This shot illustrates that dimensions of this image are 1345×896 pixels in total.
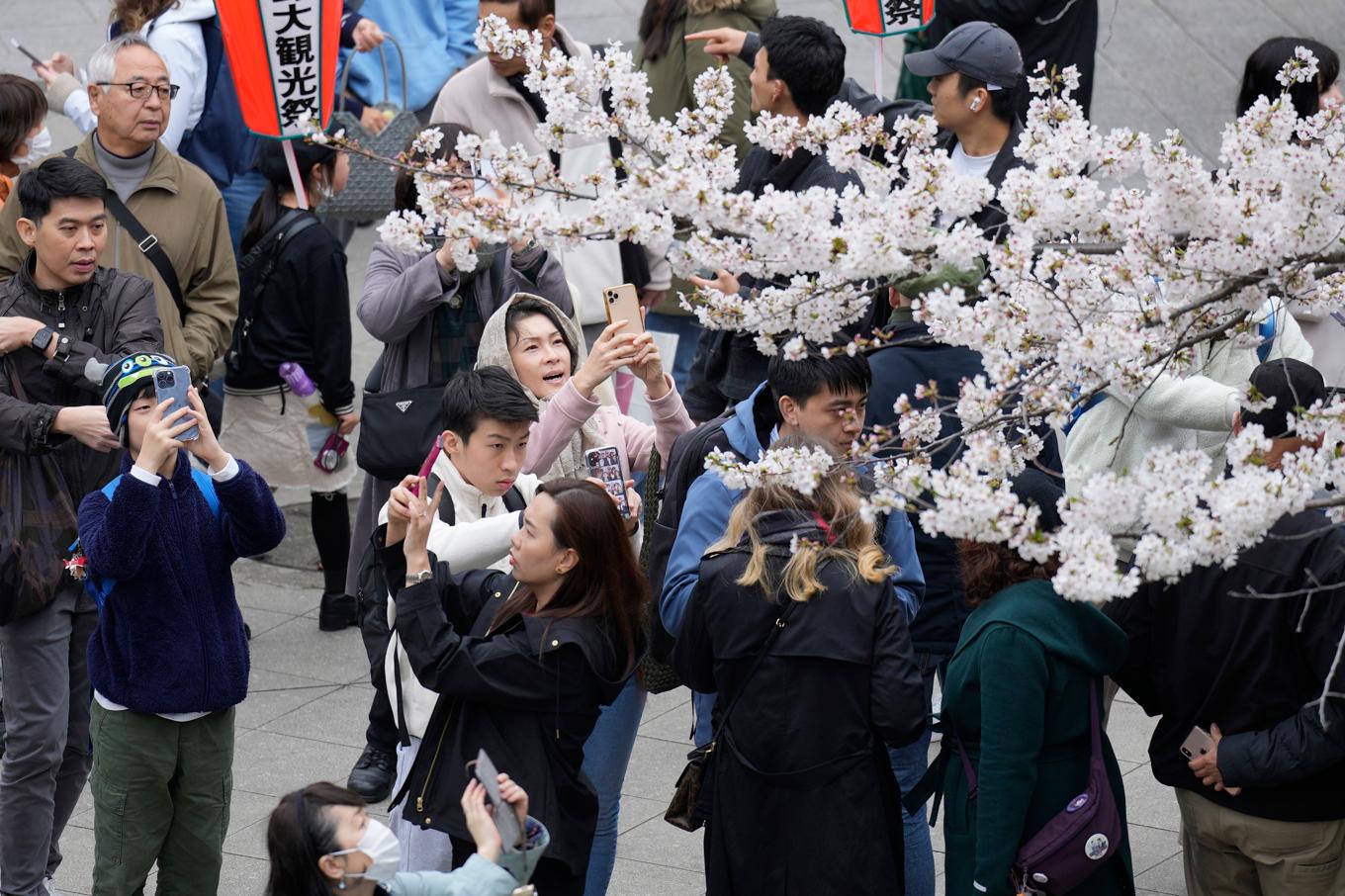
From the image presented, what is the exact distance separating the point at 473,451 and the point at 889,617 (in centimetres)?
136

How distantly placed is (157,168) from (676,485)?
103 inches

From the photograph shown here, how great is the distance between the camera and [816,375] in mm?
4727

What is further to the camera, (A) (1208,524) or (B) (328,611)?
(B) (328,611)

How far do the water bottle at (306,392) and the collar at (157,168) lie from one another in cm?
119

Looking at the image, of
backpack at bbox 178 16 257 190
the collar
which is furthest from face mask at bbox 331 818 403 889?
backpack at bbox 178 16 257 190

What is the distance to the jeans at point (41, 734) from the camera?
521 centimetres

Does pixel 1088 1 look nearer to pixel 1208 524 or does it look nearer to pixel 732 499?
pixel 732 499

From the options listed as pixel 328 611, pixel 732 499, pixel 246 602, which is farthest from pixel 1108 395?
pixel 246 602

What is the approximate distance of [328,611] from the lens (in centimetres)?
754

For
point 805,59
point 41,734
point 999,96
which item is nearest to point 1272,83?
point 999,96

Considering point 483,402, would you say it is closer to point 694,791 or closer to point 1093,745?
point 694,791

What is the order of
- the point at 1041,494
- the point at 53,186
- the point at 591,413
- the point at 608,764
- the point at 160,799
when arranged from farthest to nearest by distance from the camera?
the point at 53,186, the point at 591,413, the point at 608,764, the point at 160,799, the point at 1041,494

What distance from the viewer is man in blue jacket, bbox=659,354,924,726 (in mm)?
4562

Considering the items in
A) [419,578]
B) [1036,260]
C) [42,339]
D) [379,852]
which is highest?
[1036,260]
